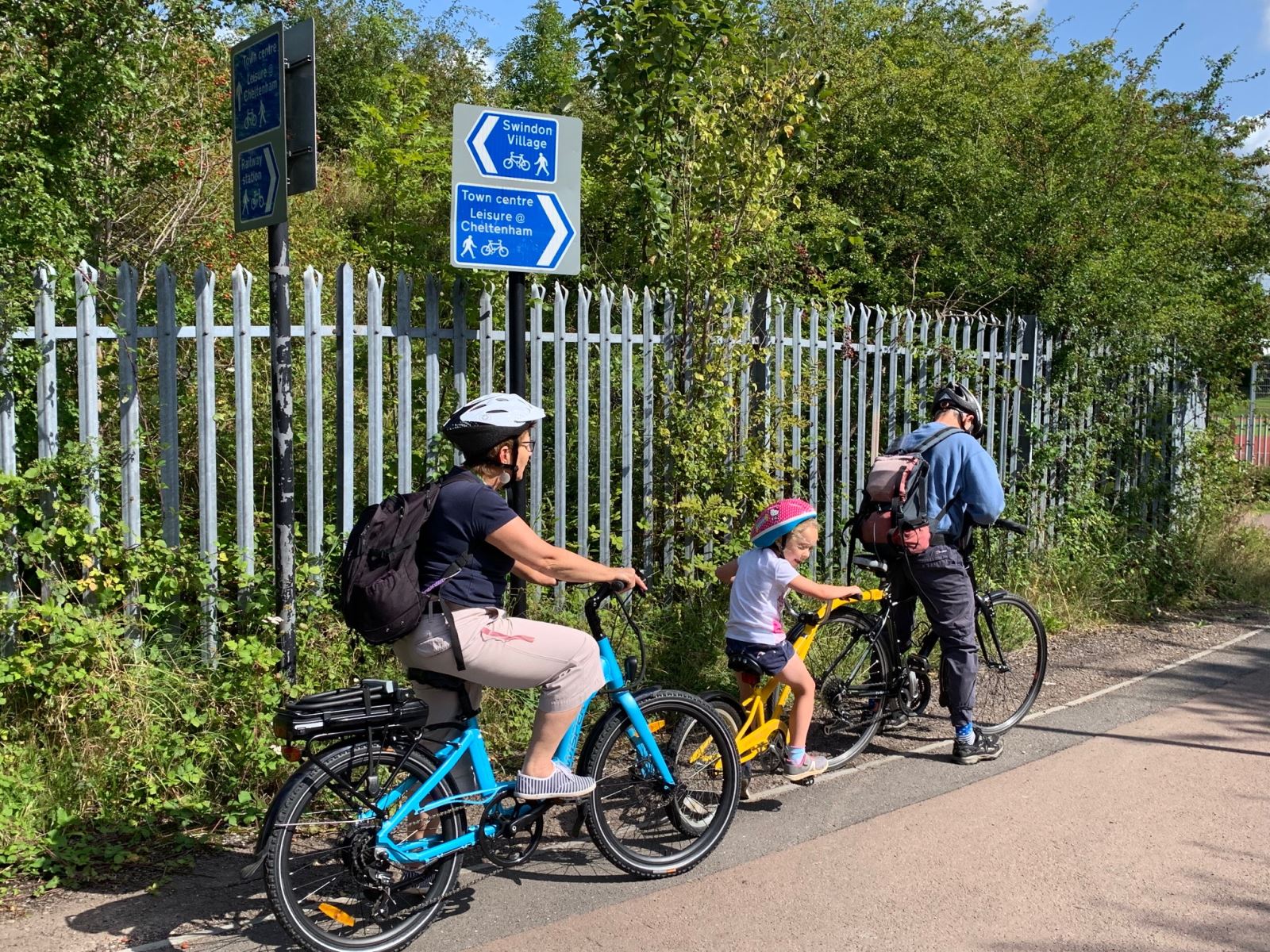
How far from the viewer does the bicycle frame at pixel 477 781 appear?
12.3 ft

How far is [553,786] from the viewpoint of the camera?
4.09 meters

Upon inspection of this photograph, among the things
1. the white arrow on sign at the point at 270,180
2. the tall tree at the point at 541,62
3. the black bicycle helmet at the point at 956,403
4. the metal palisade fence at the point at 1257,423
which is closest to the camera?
the white arrow on sign at the point at 270,180

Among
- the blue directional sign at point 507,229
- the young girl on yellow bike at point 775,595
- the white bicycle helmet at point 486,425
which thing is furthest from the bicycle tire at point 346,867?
the blue directional sign at point 507,229

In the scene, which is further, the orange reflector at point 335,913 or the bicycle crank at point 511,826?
the bicycle crank at point 511,826

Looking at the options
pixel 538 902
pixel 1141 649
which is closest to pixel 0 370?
pixel 538 902

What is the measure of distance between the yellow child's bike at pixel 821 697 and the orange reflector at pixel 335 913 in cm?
169

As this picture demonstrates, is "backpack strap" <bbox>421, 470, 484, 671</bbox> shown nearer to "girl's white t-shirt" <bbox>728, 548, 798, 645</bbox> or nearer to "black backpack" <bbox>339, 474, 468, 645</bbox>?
"black backpack" <bbox>339, 474, 468, 645</bbox>

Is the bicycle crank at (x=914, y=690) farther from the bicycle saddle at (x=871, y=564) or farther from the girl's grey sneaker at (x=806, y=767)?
the girl's grey sneaker at (x=806, y=767)

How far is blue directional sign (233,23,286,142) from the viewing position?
4531mm

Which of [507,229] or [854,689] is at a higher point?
[507,229]

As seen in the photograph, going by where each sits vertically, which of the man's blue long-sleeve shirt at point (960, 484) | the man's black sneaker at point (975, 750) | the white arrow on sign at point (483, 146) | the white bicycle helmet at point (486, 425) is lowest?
the man's black sneaker at point (975, 750)

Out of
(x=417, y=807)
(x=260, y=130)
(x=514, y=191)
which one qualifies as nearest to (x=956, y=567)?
(x=514, y=191)

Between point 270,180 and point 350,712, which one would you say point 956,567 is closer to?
point 350,712

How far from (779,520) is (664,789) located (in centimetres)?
125
